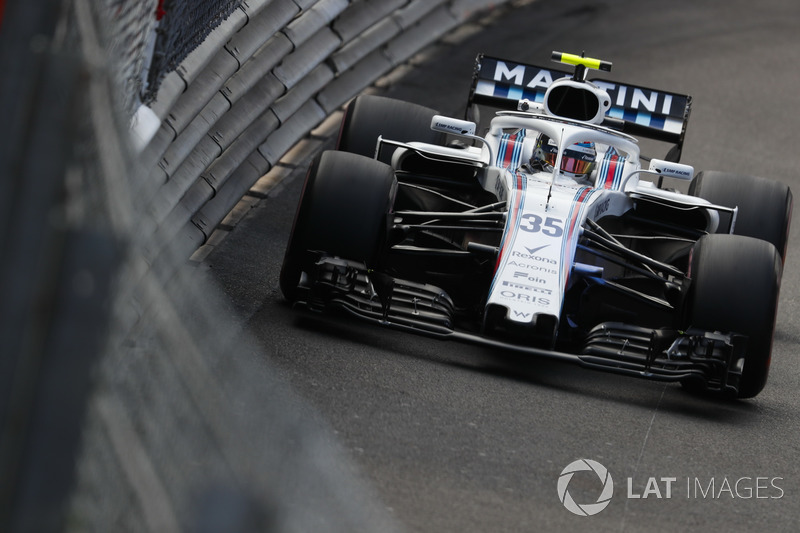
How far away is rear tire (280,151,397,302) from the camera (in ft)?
21.2

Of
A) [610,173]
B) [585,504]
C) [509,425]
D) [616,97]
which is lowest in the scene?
[585,504]

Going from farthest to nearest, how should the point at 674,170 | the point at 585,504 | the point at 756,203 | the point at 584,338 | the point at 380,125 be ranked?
the point at 380,125, the point at 756,203, the point at 674,170, the point at 584,338, the point at 585,504

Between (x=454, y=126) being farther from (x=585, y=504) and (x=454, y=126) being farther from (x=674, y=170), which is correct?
(x=585, y=504)

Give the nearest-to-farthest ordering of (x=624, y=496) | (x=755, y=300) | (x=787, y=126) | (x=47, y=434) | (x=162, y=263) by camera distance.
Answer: (x=47, y=434)
(x=162, y=263)
(x=624, y=496)
(x=755, y=300)
(x=787, y=126)

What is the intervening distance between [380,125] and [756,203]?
248cm

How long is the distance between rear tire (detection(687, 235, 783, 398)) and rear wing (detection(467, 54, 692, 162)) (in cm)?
245

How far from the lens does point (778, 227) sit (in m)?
7.71

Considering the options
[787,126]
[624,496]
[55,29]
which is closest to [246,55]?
[624,496]

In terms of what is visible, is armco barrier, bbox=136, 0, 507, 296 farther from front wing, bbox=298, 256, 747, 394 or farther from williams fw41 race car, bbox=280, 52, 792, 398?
front wing, bbox=298, 256, 747, 394

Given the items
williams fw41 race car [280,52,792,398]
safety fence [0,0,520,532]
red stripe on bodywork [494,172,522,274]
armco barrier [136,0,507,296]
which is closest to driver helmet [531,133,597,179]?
→ williams fw41 race car [280,52,792,398]

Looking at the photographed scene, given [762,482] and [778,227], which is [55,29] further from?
[778,227]

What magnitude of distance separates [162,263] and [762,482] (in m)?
3.94

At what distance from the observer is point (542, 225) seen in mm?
6566

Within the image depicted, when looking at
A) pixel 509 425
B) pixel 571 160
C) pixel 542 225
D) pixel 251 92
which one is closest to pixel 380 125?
pixel 251 92
